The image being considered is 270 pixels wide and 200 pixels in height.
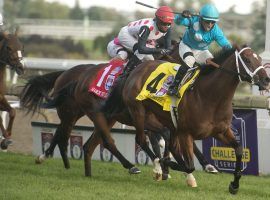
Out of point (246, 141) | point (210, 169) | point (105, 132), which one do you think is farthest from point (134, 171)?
point (246, 141)

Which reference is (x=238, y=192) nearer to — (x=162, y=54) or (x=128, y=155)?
(x=162, y=54)

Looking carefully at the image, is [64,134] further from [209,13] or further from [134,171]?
[209,13]

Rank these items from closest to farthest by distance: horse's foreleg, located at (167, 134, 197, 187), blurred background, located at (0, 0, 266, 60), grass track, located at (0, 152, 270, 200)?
grass track, located at (0, 152, 270, 200) < horse's foreleg, located at (167, 134, 197, 187) < blurred background, located at (0, 0, 266, 60)

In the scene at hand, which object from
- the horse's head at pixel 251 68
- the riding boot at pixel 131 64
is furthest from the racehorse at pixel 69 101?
the horse's head at pixel 251 68

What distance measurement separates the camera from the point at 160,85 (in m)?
8.68

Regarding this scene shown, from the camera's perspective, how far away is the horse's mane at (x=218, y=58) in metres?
8.17

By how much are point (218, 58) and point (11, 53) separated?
437cm

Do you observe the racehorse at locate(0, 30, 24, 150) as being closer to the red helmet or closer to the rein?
the red helmet

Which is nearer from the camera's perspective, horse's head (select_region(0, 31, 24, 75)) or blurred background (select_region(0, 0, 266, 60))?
horse's head (select_region(0, 31, 24, 75))

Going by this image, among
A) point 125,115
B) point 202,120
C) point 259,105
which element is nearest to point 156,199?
point 202,120

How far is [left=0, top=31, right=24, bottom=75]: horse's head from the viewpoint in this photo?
38.7 feet

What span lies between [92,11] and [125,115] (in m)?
63.9

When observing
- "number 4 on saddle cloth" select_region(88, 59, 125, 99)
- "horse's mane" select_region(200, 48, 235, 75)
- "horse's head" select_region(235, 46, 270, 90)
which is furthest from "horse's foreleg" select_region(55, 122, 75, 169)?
"horse's head" select_region(235, 46, 270, 90)

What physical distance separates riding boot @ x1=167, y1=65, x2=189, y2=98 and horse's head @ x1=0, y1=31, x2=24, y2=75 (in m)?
3.79
